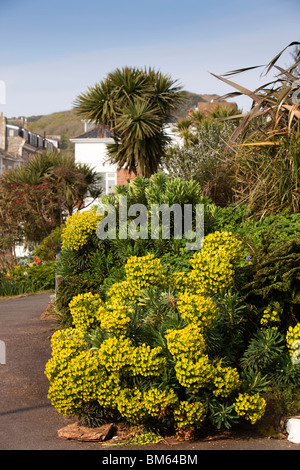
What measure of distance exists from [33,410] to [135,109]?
13.5m

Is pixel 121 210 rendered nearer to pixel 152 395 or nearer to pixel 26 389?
pixel 26 389

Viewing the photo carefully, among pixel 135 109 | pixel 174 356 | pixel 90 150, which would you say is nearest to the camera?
pixel 174 356

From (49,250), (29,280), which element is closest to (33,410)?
(29,280)

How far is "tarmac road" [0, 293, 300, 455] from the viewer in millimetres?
4230

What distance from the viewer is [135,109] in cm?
1725

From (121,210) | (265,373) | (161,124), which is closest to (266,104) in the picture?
(121,210)

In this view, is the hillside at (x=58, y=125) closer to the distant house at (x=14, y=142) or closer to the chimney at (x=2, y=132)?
the distant house at (x=14, y=142)

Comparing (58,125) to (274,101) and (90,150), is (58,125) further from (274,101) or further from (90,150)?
(274,101)

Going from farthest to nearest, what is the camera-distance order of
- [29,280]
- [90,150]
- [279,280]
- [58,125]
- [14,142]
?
1. [58,125]
2. [14,142]
3. [90,150]
4. [29,280]
5. [279,280]

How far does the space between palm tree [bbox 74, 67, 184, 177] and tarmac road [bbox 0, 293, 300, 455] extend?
10.4 m

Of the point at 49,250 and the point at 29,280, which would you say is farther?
the point at 49,250

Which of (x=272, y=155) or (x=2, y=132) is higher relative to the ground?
(x=2, y=132)

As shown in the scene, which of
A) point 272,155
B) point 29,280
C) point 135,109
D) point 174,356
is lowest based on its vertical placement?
point 29,280

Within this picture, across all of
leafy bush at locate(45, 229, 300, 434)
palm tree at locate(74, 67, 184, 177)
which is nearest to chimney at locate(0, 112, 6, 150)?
palm tree at locate(74, 67, 184, 177)
